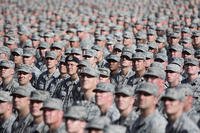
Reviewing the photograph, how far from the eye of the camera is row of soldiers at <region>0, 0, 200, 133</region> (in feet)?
21.2

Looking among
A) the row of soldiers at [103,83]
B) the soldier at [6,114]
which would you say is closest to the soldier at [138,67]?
the row of soldiers at [103,83]

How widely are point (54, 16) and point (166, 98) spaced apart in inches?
683

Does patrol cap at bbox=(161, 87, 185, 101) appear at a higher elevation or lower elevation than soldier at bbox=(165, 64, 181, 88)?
lower

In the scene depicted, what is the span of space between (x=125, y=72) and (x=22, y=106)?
3.43 m

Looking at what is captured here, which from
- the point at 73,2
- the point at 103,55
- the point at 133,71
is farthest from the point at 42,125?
the point at 73,2

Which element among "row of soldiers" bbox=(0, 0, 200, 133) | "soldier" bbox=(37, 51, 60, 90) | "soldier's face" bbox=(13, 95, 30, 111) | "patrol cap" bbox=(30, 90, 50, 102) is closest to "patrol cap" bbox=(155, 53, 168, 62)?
"row of soldiers" bbox=(0, 0, 200, 133)

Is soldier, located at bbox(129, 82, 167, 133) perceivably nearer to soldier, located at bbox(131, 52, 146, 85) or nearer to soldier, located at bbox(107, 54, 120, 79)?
soldier, located at bbox(131, 52, 146, 85)

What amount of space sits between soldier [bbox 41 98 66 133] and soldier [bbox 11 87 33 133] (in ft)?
3.85

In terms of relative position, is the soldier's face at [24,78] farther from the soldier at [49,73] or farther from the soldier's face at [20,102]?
the soldier's face at [20,102]

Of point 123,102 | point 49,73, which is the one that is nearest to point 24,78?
point 49,73

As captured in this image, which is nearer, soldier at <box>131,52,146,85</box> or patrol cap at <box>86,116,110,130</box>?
patrol cap at <box>86,116,110,130</box>

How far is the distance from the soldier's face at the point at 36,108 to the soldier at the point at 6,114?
92 cm

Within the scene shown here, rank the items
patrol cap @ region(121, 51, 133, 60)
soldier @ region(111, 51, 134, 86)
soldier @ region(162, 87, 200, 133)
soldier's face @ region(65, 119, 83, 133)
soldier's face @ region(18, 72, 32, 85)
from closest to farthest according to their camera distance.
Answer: soldier's face @ region(65, 119, 83, 133), soldier @ region(162, 87, 200, 133), soldier's face @ region(18, 72, 32, 85), soldier @ region(111, 51, 134, 86), patrol cap @ region(121, 51, 133, 60)

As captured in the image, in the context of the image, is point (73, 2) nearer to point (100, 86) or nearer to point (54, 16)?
point (54, 16)
